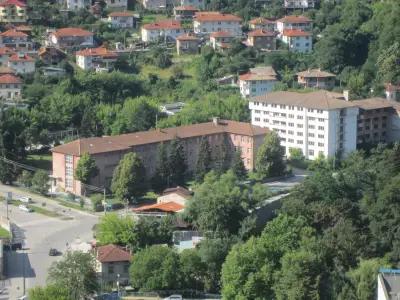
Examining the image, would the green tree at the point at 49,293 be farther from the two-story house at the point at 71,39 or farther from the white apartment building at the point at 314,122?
the two-story house at the point at 71,39

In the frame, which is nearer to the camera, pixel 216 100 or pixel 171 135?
pixel 171 135

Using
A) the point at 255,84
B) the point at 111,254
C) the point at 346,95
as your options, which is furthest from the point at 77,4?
the point at 111,254

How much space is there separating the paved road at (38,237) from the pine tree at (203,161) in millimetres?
2772

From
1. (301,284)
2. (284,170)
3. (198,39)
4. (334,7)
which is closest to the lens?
(301,284)

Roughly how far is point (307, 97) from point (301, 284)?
367 inches

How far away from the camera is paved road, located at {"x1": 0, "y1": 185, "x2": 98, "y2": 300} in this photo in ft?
60.6

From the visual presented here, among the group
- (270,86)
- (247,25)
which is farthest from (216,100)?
(247,25)

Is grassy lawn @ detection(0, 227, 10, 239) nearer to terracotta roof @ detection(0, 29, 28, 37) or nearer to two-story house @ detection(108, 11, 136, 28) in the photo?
terracotta roof @ detection(0, 29, 28, 37)

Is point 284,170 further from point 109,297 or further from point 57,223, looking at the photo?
point 109,297

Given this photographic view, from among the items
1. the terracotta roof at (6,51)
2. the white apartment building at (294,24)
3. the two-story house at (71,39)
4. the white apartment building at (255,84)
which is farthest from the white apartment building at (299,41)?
the terracotta roof at (6,51)

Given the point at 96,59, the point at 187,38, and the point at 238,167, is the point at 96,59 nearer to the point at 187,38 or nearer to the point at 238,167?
the point at 187,38

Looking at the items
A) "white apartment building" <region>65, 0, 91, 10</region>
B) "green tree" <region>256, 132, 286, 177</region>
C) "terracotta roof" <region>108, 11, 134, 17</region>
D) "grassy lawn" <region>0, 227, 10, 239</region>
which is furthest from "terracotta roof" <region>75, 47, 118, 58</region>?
"grassy lawn" <region>0, 227, 10, 239</region>

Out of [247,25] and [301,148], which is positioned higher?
[247,25]

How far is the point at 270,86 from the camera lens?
2908cm
